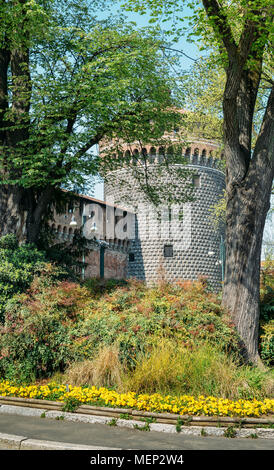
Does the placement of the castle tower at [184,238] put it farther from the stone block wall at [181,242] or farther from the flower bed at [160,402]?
the flower bed at [160,402]

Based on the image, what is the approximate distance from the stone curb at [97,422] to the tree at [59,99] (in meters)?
5.95

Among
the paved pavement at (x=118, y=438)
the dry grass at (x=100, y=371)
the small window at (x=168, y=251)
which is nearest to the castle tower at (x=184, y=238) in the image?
the small window at (x=168, y=251)

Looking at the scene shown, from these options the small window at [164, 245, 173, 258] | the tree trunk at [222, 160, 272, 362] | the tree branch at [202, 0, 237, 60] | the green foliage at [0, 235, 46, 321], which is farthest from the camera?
the small window at [164, 245, 173, 258]

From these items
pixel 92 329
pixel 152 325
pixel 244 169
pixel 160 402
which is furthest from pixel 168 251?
pixel 160 402

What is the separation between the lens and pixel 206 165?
41.2 metres

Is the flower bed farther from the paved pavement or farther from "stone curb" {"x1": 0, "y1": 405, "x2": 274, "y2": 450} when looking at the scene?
the paved pavement

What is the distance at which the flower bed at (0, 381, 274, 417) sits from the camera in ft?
21.1

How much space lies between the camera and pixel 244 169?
32.9 ft

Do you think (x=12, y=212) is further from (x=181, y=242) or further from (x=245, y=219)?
(x=181, y=242)

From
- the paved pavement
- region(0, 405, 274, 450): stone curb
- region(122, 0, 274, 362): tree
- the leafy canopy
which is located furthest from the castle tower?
the paved pavement

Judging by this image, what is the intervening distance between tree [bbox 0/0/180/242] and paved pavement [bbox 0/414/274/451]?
6.48 meters

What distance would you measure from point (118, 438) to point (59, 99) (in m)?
9.00

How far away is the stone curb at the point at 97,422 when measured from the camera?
5.29 m
